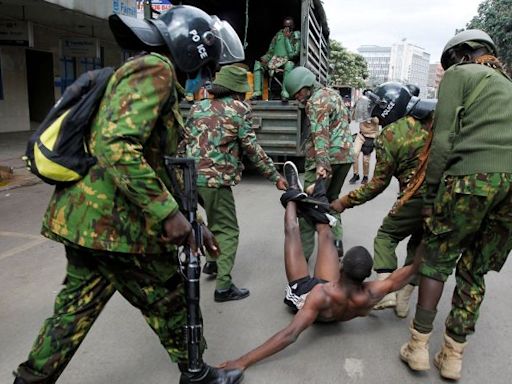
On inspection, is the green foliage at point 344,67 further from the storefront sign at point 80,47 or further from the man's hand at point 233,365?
the man's hand at point 233,365

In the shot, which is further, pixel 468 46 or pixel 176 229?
pixel 468 46

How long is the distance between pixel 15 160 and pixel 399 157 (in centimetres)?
812

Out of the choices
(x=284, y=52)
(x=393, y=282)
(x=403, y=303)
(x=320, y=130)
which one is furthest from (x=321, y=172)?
(x=284, y=52)

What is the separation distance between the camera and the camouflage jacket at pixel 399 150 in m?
2.77

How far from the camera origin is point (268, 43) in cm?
931

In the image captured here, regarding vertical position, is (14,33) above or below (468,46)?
above

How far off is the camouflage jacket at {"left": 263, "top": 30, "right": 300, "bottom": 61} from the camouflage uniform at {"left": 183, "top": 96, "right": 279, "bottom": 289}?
4.98m

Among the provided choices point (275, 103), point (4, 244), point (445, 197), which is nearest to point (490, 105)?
point (445, 197)

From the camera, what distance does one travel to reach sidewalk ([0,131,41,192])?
22.7 ft

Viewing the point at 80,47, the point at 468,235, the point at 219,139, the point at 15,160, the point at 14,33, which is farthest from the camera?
the point at 80,47

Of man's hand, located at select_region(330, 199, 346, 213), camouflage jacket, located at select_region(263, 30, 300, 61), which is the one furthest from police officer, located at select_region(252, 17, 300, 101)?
man's hand, located at select_region(330, 199, 346, 213)

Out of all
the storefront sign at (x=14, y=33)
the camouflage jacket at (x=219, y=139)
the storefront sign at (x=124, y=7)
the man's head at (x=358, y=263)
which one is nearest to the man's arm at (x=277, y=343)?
the man's head at (x=358, y=263)

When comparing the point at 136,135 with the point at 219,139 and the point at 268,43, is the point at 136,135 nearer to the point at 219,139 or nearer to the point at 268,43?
the point at 219,139

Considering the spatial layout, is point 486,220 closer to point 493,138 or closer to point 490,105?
point 493,138
